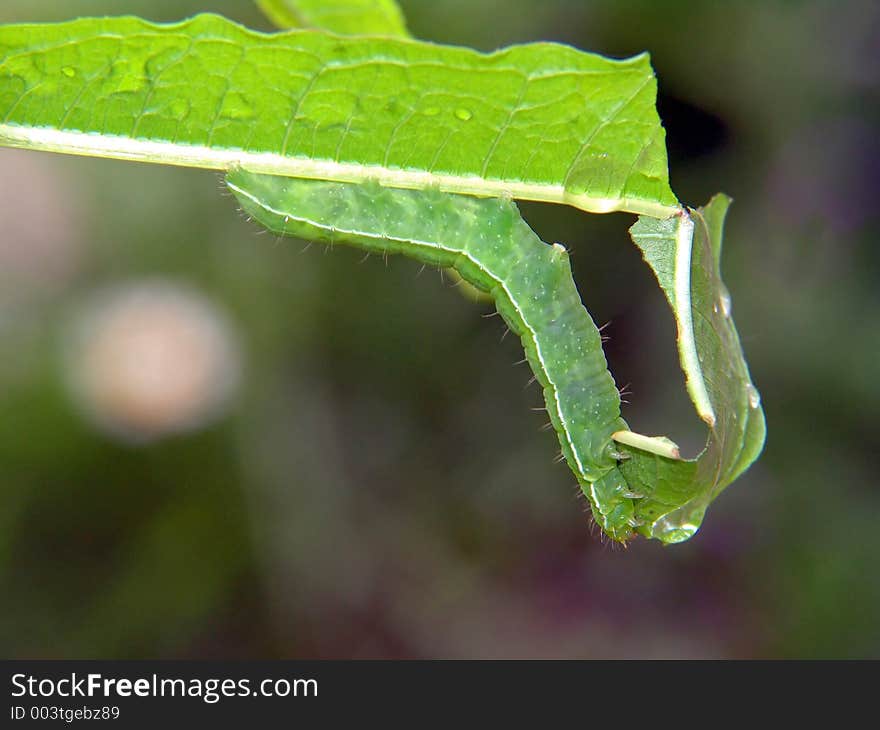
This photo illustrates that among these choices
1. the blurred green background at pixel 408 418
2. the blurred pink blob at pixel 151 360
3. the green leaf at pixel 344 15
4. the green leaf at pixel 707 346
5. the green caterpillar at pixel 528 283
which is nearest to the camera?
the green leaf at pixel 707 346

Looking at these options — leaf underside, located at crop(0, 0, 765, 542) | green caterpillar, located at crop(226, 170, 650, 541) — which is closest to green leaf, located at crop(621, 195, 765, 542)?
leaf underside, located at crop(0, 0, 765, 542)

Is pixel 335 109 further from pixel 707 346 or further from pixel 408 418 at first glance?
pixel 408 418

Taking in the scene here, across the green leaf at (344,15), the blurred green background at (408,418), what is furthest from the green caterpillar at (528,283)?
the blurred green background at (408,418)

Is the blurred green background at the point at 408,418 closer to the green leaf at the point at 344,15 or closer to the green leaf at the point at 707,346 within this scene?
the green leaf at the point at 344,15

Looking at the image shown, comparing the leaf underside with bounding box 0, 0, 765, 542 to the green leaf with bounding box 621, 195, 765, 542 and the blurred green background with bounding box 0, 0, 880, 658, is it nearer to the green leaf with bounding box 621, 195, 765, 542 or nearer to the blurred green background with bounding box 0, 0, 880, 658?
the green leaf with bounding box 621, 195, 765, 542

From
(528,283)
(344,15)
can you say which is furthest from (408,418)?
(344,15)

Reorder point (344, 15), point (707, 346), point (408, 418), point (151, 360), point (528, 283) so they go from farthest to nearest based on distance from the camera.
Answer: point (408, 418), point (151, 360), point (528, 283), point (344, 15), point (707, 346)
